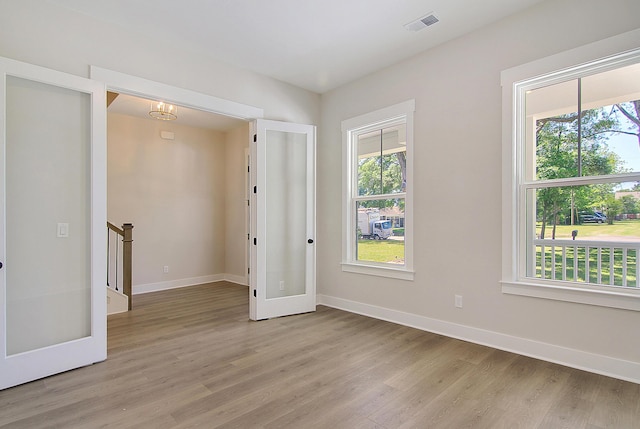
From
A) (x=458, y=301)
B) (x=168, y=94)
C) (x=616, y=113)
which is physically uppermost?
(x=168, y=94)

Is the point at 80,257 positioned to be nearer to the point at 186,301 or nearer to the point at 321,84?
the point at 186,301

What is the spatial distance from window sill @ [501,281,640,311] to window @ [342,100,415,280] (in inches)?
42.9

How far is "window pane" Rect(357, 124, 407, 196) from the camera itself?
4.01m

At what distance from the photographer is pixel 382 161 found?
4227mm

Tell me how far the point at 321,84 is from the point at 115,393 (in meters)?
3.96

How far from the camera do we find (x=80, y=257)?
111 inches

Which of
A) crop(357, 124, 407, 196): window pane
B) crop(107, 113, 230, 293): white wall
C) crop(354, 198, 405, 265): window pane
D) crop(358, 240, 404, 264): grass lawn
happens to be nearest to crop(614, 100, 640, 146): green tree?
crop(357, 124, 407, 196): window pane

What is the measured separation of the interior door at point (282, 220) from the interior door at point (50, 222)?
1.59 m

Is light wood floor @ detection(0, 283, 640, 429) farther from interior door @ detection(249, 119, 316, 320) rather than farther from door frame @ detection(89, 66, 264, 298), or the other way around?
door frame @ detection(89, 66, 264, 298)

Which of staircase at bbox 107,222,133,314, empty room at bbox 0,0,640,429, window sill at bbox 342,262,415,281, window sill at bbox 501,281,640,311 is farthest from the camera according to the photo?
staircase at bbox 107,222,133,314

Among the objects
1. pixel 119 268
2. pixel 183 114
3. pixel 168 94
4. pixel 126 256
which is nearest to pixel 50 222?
pixel 168 94

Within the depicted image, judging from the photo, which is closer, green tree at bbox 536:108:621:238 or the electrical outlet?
green tree at bbox 536:108:621:238

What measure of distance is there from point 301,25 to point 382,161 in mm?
1804

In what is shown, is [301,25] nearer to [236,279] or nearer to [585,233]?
[585,233]
